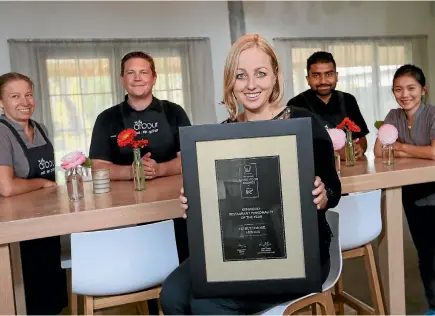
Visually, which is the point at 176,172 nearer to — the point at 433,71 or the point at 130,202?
the point at 130,202

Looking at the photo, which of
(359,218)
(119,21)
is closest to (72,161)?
(359,218)

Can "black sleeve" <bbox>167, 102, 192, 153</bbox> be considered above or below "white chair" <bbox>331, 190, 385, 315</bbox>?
above

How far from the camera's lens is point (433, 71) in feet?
23.8

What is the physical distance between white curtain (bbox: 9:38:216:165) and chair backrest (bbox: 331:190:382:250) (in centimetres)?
424

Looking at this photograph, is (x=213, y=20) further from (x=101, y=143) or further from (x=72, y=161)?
(x=72, y=161)

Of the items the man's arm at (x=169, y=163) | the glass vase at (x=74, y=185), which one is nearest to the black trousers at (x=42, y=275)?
the glass vase at (x=74, y=185)

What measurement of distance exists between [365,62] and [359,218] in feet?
17.9

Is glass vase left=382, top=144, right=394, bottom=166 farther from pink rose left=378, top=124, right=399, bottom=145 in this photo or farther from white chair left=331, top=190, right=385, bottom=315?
white chair left=331, top=190, right=385, bottom=315

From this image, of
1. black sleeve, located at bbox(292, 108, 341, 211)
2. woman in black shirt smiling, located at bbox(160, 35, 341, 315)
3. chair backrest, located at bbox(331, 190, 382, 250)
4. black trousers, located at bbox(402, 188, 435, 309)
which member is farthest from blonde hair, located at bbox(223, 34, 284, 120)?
black trousers, located at bbox(402, 188, 435, 309)

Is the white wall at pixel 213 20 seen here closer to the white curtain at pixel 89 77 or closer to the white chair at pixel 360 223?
the white curtain at pixel 89 77

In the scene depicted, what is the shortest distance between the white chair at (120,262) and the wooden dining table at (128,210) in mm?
86

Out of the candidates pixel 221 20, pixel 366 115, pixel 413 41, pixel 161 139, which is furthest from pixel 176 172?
pixel 413 41

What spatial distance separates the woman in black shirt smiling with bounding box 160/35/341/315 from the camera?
4.65ft

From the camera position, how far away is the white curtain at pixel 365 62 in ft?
21.9
